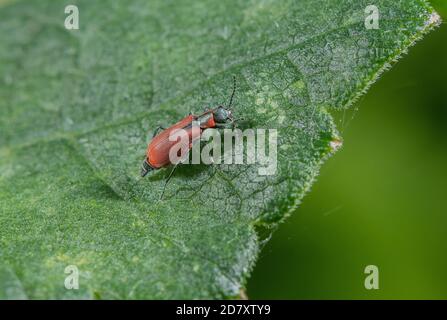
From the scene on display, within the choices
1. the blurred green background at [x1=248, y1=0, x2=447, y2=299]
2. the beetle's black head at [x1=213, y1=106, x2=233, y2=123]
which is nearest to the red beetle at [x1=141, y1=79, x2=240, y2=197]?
the beetle's black head at [x1=213, y1=106, x2=233, y2=123]

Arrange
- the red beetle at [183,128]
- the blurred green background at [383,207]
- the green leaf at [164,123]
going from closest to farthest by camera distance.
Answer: the green leaf at [164,123] < the red beetle at [183,128] < the blurred green background at [383,207]

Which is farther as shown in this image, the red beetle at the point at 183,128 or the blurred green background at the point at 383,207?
the blurred green background at the point at 383,207

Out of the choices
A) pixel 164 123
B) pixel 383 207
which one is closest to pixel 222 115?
pixel 164 123

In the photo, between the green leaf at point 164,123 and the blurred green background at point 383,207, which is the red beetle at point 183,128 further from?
the blurred green background at point 383,207

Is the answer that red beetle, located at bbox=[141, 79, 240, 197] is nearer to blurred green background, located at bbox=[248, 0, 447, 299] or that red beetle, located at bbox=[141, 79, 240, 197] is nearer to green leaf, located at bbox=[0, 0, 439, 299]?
green leaf, located at bbox=[0, 0, 439, 299]

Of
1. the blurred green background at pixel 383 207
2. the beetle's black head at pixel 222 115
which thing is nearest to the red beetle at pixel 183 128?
the beetle's black head at pixel 222 115

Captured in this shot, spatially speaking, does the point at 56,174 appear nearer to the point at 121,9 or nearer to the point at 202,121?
the point at 202,121
